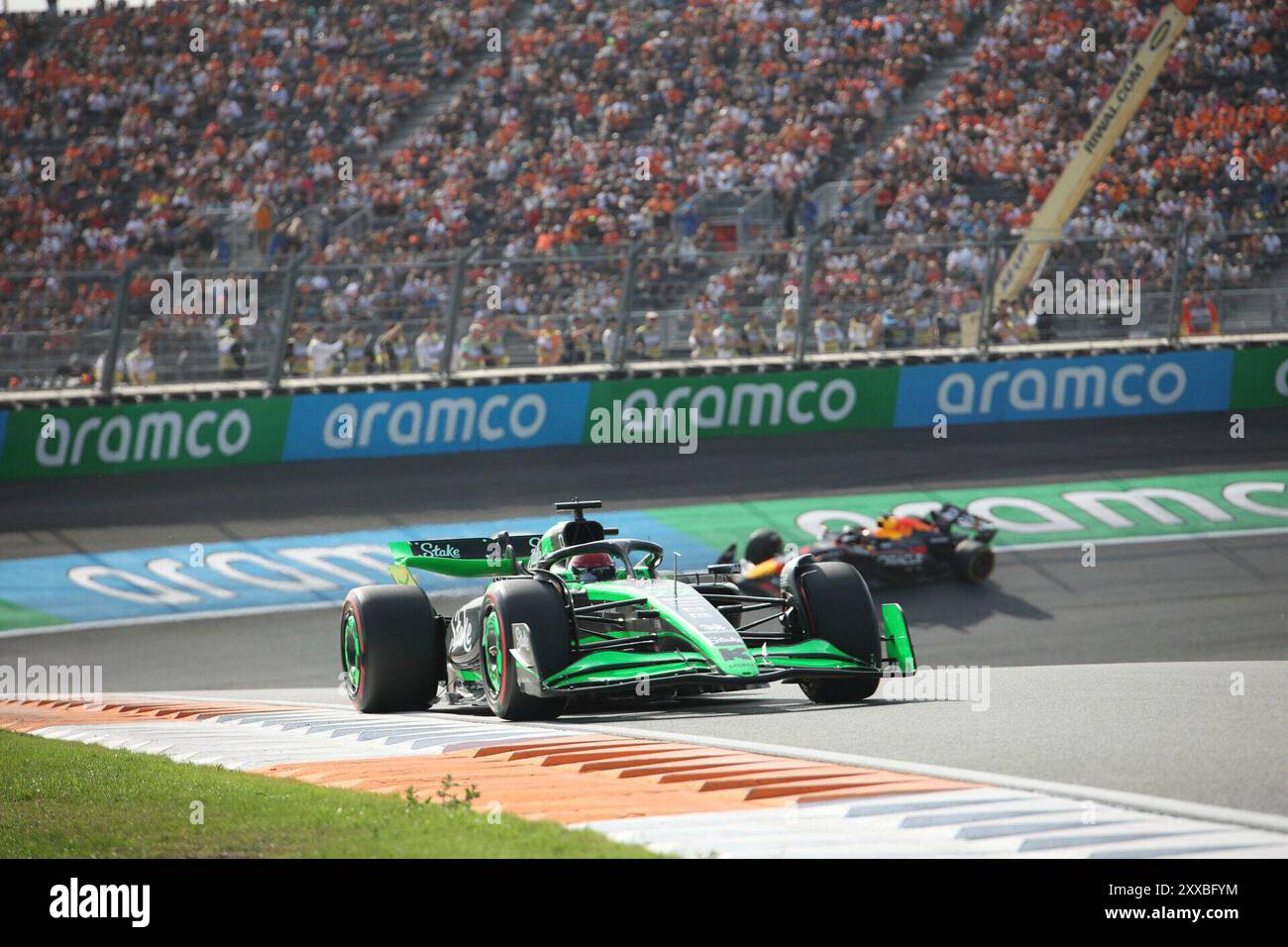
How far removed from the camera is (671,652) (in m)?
9.33

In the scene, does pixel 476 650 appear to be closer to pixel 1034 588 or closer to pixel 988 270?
pixel 1034 588

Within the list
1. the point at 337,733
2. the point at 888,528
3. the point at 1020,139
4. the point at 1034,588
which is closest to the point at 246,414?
the point at 888,528

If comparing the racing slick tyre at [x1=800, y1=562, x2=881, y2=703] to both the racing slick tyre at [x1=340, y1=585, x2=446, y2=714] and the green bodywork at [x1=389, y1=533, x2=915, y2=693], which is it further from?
the racing slick tyre at [x1=340, y1=585, x2=446, y2=714]

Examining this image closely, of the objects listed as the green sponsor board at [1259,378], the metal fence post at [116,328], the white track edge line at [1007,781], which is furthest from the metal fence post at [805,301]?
the white track edge line at [1007,781]

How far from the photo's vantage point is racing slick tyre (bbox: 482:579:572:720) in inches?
363

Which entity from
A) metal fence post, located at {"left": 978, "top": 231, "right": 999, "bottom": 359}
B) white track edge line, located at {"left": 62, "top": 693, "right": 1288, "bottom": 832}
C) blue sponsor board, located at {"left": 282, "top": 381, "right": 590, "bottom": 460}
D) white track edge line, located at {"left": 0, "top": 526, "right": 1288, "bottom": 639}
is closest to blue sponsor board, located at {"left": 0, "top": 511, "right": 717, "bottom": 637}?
white track edge line, located at {"left": 0, "top": 526, "right": 1288, "bottom": 639}

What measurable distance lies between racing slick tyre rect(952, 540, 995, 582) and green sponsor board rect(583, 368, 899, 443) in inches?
188

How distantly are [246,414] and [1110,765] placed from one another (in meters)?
15.2

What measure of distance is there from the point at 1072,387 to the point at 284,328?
9809 mm

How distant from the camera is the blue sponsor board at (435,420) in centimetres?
2022

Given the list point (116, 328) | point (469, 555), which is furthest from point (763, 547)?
point (116, 328)

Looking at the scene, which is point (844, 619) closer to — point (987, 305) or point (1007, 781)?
point (1007, 781)

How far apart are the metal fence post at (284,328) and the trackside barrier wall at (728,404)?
0.26 metres
